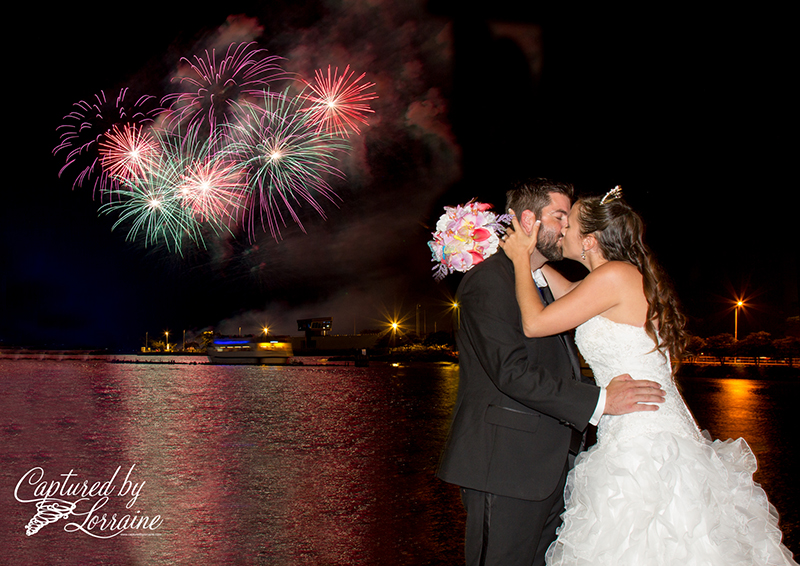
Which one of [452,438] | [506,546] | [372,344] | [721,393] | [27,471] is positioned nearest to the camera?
[506,546]

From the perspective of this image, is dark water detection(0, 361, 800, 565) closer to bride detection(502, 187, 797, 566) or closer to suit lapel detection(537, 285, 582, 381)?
bride detection(502, 187, 797, 566)

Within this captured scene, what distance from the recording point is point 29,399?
844 inches

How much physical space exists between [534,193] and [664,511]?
5.50ft

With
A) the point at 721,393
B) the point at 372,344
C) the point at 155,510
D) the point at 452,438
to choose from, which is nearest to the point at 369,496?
the point at 155,510

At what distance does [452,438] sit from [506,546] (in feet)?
1.77

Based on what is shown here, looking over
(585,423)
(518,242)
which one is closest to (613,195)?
(518,242)

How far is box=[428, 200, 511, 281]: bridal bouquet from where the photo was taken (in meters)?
3.60

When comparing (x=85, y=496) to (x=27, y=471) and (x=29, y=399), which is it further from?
(x=29, y=399)

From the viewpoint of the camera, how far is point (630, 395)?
10.2ft

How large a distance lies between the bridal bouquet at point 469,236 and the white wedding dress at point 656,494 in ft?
2.45

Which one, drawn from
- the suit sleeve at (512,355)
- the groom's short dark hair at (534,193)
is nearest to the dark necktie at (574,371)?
the suit sleeve at (512,355)

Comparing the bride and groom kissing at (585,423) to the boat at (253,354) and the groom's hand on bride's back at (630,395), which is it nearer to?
the groom's hand on bride's back at (630,395)

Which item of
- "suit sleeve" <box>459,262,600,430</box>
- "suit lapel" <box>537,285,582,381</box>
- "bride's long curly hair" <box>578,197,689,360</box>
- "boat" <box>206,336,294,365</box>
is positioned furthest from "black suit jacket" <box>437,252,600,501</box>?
"boat" <box>206,336,294,365</box>

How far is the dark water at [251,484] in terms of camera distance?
17.2 ft
